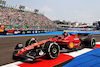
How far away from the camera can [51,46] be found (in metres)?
4.01

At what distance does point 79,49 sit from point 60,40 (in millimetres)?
1570

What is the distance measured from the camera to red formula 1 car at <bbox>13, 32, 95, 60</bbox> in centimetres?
385

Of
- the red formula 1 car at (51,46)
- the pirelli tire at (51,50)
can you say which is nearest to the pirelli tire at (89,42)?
the red formula 1 car at (51,46)

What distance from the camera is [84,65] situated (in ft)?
11.5

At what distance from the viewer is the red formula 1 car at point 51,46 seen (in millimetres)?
3846

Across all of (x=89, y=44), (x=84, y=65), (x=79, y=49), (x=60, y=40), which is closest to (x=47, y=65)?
(x=84, y=65)

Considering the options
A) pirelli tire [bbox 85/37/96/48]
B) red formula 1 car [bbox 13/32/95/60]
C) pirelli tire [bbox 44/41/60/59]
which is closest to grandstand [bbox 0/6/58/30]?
red formula 1 car [bbox 13/32/95/60]

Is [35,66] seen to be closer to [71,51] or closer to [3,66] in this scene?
[3,66]

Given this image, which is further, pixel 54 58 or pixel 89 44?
pixel 89 44

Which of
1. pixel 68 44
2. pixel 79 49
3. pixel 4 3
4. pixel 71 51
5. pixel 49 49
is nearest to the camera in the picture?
pixel 49 49

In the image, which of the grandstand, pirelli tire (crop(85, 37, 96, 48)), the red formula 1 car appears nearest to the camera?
the red formula 1 car

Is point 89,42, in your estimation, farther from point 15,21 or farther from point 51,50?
point 15,21

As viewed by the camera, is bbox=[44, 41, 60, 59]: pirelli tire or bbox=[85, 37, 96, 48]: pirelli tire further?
bbox=[85, 37, 96, 48]: pirelli tire

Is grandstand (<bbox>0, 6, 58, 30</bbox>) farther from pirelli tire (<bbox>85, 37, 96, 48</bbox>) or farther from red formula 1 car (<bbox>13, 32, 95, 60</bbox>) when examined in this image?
pirelli tire (<bbox>85, 37, 96, 48</bbox>)
